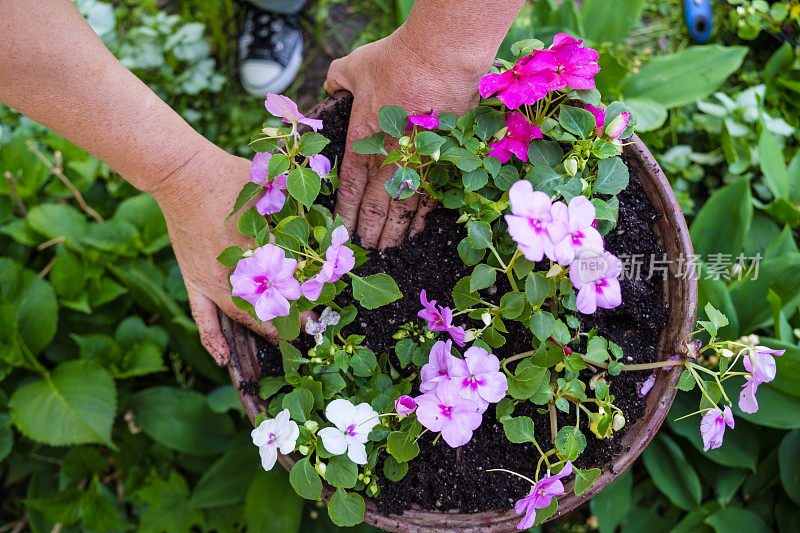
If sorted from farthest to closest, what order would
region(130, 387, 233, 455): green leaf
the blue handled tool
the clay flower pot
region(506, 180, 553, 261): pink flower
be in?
1. the blue handled tool
2. region(130, 387, 233, 455): green leaf
3. the clay flower pot
4. region(506, 180, 553, 261): pink flower

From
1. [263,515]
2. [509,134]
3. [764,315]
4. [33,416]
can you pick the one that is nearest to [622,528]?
[764,315]

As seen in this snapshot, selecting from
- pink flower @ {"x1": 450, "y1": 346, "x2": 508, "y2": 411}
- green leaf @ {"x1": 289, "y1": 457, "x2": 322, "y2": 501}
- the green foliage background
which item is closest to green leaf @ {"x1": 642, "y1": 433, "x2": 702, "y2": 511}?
the green foliage background

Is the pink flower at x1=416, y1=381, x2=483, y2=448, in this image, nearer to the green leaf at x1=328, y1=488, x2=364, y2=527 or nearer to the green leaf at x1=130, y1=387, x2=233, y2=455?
the green leaf at x1=328, y1=488, x2=364, y2=527

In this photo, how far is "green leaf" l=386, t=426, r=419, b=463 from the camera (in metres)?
0.75

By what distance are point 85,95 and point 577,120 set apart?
64cm

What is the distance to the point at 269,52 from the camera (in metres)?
1.76

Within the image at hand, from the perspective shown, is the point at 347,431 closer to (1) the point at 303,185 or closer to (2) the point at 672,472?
(1) the point at 303,185

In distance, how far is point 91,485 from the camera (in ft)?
4.49

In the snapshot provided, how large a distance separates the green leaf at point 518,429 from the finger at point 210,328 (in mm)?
434

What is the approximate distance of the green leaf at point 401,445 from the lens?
75 cm

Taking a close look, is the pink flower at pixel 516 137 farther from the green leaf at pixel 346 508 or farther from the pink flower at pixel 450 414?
the green leaf at pixel 346 508

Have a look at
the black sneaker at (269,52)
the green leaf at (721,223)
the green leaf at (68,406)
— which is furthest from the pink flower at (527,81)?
the black sneaker at (269,52)

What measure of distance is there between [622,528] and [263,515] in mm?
790

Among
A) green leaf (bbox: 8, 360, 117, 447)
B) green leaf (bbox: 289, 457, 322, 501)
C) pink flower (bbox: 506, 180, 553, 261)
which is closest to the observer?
pink flower (bbox: 506, 180, 553, 261)
